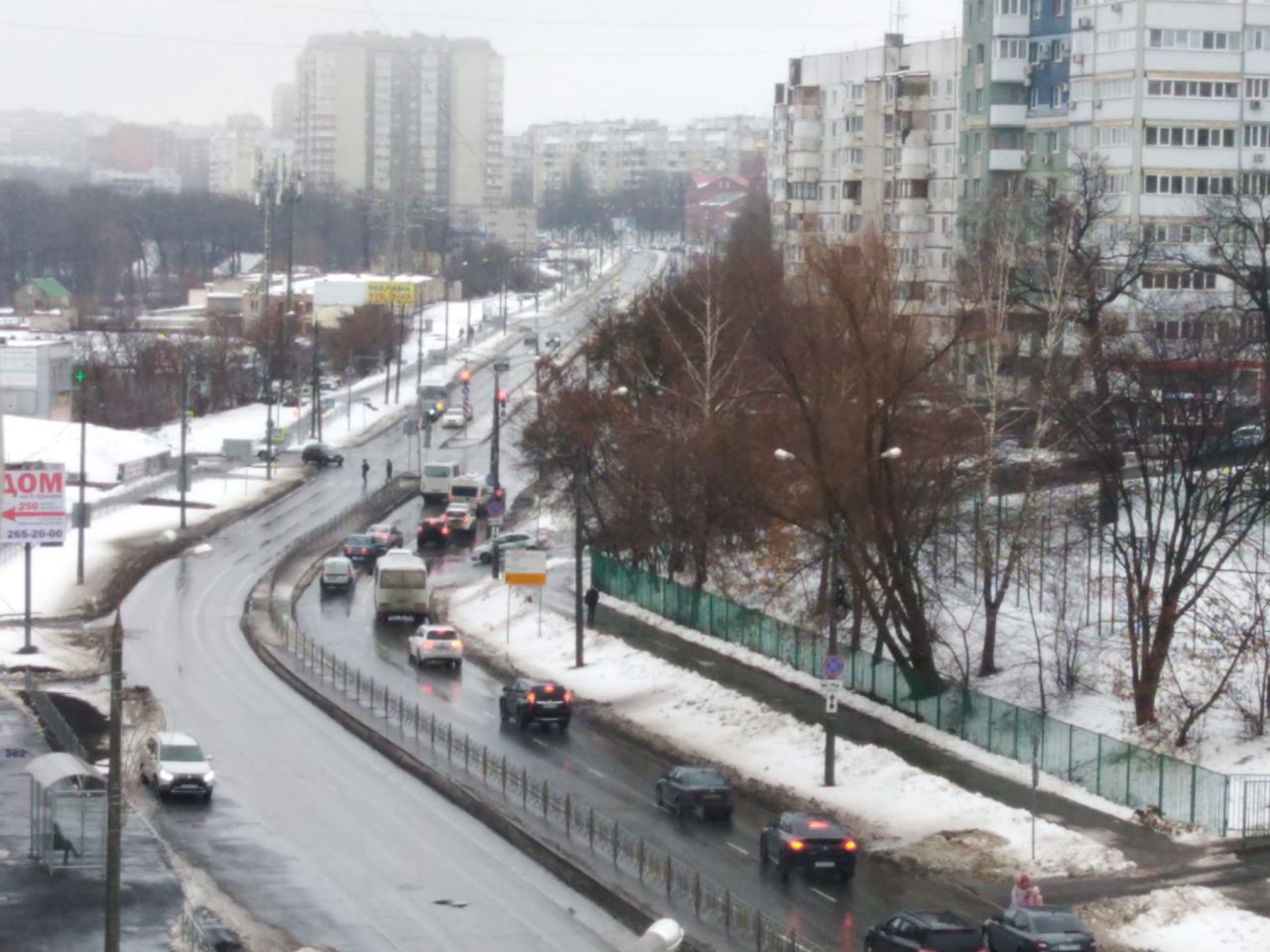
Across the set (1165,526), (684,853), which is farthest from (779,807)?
(1165,526)

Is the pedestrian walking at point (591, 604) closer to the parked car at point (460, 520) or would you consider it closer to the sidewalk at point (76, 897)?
the parked car at point (460, 520)

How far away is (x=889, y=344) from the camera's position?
3869 centimetres

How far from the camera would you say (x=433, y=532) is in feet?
225

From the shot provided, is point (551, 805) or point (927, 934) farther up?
point (927, 934)

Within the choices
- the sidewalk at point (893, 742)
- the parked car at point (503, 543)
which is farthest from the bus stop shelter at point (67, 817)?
the parked car at point (503, 543)

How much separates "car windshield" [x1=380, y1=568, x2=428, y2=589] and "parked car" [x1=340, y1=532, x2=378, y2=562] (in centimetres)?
1112

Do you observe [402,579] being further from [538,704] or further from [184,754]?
[184,754]

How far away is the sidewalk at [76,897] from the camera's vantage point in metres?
23.6

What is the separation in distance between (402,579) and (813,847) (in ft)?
89.9

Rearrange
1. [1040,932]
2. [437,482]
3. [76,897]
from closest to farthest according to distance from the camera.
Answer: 1. [1040,932]
2. [76,897]
3. [437,482]

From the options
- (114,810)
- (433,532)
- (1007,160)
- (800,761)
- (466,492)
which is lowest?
(800,761)

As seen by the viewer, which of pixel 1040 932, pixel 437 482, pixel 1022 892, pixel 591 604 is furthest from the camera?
pixel 437 482

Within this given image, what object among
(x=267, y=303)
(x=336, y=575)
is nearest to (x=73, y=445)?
(x=336, y=575)

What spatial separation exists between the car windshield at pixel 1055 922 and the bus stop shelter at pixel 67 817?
12.6 m
